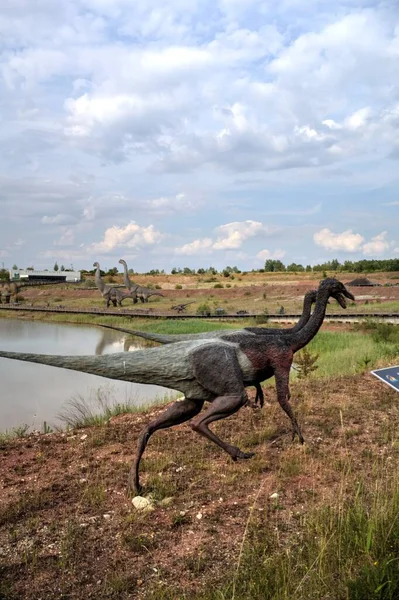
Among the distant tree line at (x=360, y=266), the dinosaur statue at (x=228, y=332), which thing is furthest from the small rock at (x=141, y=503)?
the distant tree line at (x=360, y=266)

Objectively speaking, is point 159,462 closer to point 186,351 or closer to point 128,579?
point 186,351

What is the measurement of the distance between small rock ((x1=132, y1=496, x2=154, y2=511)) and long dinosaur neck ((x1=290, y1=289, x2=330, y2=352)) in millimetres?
1885

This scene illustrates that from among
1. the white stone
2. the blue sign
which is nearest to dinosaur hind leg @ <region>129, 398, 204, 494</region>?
the white stone

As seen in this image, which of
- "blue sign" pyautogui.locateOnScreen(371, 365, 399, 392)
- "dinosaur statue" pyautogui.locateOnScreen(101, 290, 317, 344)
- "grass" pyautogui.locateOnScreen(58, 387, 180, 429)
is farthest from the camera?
"grass" pyautogui.locateOnScreen(58, 387, 180, 429)

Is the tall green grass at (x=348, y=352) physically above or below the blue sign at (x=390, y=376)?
below

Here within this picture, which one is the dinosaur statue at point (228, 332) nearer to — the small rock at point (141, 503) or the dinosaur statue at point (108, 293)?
the small rock at point (141, 503)

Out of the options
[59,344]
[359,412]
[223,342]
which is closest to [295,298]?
[59,344]

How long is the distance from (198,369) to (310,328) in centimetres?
126

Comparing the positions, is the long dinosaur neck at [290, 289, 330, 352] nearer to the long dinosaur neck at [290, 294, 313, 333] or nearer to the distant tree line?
the long dinosaur neck at [290, 294, 313, 333]

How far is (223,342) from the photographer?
4.72 meters

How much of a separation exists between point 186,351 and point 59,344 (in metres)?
A: 16.3

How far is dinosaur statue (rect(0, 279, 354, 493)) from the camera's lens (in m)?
4.48

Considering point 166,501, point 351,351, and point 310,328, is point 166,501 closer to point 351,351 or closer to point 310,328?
point 310,328

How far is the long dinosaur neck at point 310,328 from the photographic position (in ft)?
16.6
